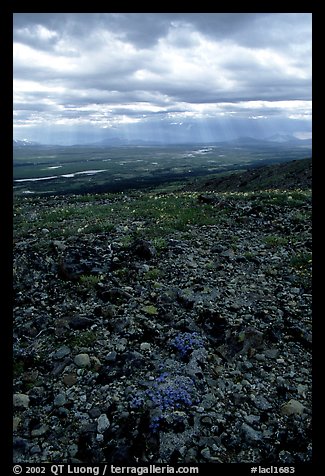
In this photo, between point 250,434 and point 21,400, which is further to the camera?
point 21,400

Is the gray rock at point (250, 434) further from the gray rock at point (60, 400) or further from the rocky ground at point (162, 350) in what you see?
the gray rock at point (60, 400)

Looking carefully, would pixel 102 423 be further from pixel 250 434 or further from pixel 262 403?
pixel 262 403

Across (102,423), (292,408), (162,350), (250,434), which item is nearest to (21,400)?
(102,423)

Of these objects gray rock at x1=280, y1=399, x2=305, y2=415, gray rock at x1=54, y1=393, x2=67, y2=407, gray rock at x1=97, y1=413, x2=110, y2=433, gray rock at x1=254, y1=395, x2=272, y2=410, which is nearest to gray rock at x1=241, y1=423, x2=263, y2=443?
gray rock at x1=254, y1=395, x2=272, y2=410

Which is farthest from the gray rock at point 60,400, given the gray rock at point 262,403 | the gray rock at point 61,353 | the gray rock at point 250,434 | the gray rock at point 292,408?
the gray rock at point 292,408

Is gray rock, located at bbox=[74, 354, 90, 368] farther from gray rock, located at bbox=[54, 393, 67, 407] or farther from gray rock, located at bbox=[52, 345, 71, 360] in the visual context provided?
gray rock, located at bbox=[54, 393, 67, 407]
